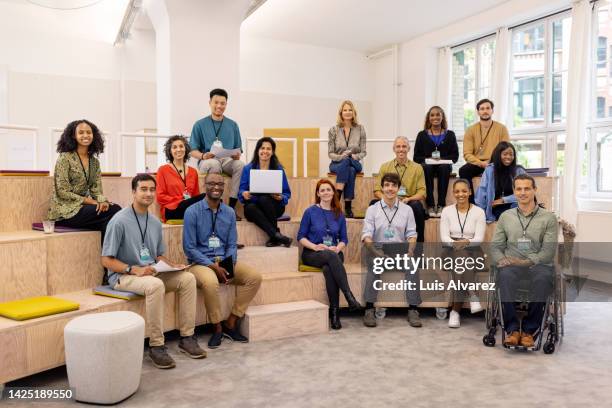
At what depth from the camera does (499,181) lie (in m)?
5.20

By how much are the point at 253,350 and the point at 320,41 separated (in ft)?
25.6

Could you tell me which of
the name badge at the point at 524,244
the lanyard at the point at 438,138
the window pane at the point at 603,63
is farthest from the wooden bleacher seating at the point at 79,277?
the window pane at the point at 603,63

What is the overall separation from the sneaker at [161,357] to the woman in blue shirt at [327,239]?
5.01ft

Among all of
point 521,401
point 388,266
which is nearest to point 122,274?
point 388,266

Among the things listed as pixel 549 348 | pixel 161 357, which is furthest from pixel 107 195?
pixel 549 348

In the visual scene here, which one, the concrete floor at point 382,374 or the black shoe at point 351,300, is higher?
the black shoe at point 351,300

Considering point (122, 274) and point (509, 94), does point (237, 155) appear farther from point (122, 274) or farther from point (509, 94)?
point (509, 94)

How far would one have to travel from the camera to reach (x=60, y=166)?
407cm

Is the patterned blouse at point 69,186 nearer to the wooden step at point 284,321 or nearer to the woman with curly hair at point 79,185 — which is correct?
the woman with curly hair at point 79,185

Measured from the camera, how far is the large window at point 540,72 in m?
7.83

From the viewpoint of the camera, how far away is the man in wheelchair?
3.88 metres

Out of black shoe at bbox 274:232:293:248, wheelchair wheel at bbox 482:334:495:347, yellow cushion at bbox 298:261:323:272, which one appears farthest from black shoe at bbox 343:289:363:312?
wheelchair wheel at bbox 482:334:495:347

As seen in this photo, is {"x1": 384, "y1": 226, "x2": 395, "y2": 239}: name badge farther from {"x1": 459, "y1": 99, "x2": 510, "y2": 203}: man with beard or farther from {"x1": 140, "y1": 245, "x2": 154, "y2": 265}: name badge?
{"x1": 140, "y1": 245, "x2": 154, "y2": 265}: name badge

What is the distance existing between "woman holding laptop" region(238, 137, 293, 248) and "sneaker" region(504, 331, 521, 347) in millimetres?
2074
